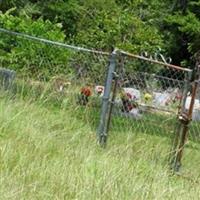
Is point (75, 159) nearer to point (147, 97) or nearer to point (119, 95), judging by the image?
point (119, 95)

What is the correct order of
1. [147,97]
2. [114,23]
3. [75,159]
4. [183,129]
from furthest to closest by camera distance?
[114,23], [147,97], [183,129], [75,159]

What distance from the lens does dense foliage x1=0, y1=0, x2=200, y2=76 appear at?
44.4ft

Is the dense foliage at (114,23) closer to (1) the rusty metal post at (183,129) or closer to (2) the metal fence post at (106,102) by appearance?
(2) the metal fence post at (106,102)

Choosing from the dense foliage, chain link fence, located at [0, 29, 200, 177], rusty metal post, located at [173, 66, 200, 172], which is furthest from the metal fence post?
the dense foliage

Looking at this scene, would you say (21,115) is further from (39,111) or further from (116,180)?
(116,180)

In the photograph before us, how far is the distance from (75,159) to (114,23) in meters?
12.1

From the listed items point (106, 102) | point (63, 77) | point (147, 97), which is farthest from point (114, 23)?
point (106, 102)

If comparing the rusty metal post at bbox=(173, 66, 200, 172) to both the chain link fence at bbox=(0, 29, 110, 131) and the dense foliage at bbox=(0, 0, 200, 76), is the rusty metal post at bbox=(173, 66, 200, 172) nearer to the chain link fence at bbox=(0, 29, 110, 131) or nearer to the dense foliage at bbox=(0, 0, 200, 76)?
the chain link fence at bbox=(0, 29, 110, 131)

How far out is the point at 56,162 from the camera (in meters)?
4.48

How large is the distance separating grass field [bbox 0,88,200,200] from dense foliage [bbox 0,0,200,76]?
511 centimetres

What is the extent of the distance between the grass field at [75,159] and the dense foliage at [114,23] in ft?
16.8

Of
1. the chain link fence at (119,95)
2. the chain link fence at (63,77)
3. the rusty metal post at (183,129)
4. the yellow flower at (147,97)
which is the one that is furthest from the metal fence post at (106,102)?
the yellow flower at (147,97)

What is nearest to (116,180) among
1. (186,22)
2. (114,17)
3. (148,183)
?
(148,183)

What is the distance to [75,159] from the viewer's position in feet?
15.3
